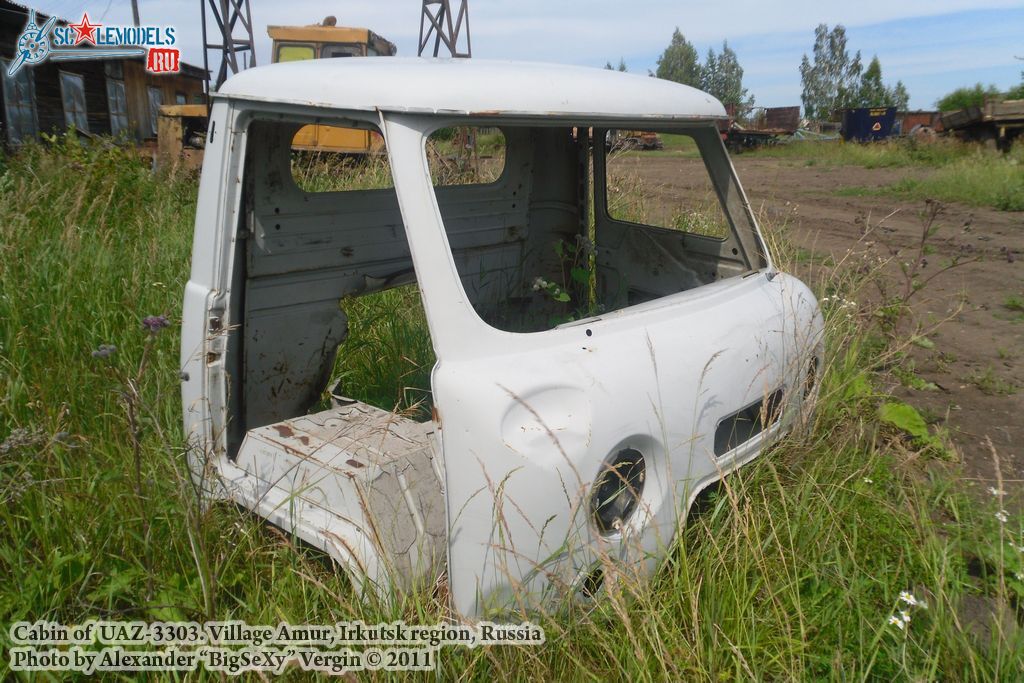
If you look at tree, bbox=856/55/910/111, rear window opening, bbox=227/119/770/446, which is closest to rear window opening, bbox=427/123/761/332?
rear window opening, bbox=227/119/770/446

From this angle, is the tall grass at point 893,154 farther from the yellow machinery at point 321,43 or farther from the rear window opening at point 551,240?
the rear window opening at point 551,240

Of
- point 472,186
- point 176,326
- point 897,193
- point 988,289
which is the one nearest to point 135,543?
point 176,326

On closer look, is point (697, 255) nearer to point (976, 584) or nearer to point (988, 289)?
point (976, 584)

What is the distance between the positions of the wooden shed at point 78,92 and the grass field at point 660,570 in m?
9.29

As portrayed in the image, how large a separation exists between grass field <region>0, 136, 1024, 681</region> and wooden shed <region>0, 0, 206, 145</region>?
929 cm

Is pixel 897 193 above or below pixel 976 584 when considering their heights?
above

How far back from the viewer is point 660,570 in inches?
80.0

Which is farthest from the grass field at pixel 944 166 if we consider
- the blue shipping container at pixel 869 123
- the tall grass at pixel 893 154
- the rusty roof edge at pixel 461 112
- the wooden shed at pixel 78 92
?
the wooden shed at pixel 78 92

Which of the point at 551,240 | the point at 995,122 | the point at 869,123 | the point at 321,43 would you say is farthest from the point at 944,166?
the point at 551,240

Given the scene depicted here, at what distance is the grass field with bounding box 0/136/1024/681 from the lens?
1.90m

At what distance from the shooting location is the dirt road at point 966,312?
11.9ft

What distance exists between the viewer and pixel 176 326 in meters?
3.92

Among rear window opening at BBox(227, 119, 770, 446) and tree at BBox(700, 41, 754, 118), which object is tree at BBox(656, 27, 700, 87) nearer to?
tree at BBox(700, 41, 754, 118)

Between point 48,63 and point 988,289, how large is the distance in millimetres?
16152
